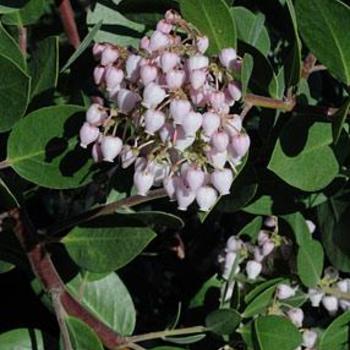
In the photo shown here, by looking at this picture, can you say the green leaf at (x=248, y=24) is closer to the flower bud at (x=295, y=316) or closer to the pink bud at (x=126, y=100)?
the pink bud at (x=126, y=100)

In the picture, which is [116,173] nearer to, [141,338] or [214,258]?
[141,338]

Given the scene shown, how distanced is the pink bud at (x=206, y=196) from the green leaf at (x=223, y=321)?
315 mm

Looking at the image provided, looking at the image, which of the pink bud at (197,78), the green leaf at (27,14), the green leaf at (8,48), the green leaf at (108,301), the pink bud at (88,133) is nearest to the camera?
the pink bud at (197,78)

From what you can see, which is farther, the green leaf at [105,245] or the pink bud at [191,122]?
the green leaf at [105,245]

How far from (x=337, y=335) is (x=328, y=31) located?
2.00 feet

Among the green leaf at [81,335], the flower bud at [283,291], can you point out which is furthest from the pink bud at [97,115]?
the flower bud at [283,291]

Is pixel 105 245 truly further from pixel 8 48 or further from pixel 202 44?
pixel 202 44

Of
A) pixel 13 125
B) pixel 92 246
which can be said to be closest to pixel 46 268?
pixel 92 246

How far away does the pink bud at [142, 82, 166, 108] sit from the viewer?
3.70ft

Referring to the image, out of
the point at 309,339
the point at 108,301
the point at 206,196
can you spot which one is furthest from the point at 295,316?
the point at 206,196

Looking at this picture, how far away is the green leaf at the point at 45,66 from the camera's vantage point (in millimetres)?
1366

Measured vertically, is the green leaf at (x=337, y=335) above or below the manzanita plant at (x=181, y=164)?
below

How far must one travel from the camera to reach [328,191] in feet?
5.14

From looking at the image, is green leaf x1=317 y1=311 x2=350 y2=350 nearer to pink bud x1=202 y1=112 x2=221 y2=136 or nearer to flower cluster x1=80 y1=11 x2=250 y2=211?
flower cluster x1=80 y1=11 x2=250 y2=211
